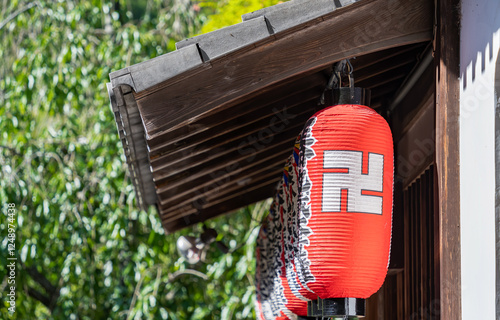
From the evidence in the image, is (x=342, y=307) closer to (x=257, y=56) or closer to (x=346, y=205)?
(x=346, y=205)

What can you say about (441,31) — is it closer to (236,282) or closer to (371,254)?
(371,254)

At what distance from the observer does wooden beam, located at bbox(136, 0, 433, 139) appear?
8.89 ft

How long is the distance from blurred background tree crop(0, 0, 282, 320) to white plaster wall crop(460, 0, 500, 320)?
4.42 meters

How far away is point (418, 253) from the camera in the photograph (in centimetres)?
360

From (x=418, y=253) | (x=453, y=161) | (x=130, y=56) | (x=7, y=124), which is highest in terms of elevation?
(x=130, y=56)

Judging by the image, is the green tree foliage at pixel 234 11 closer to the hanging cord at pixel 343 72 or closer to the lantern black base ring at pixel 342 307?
the hanging cord at pixel 343 72

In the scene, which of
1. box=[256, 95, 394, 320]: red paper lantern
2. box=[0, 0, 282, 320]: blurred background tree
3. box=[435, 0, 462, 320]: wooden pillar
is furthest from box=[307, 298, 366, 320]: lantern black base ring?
box=[0, 0, 282, 320]: blurred background tree

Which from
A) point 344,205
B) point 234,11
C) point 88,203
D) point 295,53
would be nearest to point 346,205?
point 344,205

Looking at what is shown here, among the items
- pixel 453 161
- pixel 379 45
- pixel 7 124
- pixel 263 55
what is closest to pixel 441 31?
pixel 379 45

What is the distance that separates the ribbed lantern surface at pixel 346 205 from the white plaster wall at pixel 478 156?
1.00 ft

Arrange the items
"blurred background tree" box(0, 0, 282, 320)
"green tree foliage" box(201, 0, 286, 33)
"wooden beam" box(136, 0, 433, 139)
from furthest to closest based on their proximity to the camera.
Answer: "blurred background tree" box(0, 0, 282, 320) < "green tree foliage" box(201, 0, 286, 33) < "wooden beam" box(136, 0, 433, 139)

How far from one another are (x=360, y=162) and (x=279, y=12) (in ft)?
2.35

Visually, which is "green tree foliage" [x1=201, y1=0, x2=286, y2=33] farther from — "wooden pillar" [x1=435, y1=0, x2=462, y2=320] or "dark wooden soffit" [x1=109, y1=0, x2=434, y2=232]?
"wooden pillar" [x1=435, y1=0, x2=462, y2=320]

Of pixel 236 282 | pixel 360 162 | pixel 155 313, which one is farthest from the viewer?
pixel 236 282
